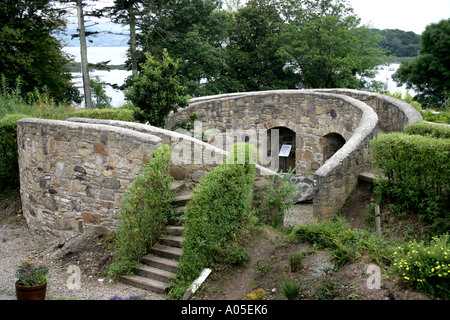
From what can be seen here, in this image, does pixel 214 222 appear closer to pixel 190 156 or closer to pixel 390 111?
pixel 190 156

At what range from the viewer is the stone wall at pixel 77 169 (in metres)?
6.94

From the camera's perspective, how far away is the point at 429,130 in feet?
22.7

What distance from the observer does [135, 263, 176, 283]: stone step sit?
593 centimetres

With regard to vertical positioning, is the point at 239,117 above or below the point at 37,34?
below

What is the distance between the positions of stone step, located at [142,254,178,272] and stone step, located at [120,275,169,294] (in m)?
0.24

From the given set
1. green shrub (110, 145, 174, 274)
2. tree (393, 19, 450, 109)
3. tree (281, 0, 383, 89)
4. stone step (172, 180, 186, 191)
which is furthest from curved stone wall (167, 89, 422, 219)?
tree (393, 19, 450, 109)

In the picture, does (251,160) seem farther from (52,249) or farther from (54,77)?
(54,77)

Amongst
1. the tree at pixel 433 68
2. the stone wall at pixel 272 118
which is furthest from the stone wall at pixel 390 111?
the tree at pixel 433 68

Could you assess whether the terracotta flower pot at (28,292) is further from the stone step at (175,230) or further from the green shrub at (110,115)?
the green shrub at (110,115)

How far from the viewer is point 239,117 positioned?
13.0 metres

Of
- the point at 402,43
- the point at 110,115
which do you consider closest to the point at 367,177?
the point at 110,115

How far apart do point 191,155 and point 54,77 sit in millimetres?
15281

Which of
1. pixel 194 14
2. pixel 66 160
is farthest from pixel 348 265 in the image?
pixel 194 14
